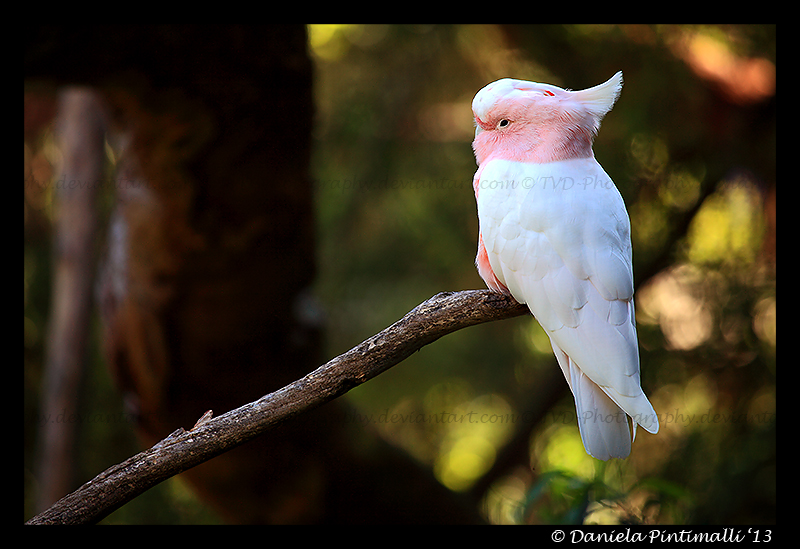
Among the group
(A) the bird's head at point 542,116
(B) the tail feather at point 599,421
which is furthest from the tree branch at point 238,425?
(A) the bird's head at point 542,116

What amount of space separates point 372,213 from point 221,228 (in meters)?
1.21

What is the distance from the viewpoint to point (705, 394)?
2506 millimetres

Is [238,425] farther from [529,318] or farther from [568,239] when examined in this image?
[529,318]

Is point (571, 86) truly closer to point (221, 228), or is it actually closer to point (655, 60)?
point (655, 60)

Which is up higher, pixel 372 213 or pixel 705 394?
pixel 372 213

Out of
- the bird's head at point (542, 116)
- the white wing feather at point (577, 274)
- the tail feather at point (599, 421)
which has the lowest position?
the tail feather at point (599, 421)

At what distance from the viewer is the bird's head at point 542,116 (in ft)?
4.14

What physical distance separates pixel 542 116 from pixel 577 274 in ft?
1.20

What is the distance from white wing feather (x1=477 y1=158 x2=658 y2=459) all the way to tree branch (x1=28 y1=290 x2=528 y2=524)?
0.23 metres

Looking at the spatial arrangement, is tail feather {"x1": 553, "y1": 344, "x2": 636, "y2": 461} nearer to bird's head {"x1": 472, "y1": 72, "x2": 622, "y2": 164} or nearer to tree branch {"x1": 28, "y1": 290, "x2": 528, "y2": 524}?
tree branch {"x1": 28, "y1": 290, "x2": 528, "y2": 524}

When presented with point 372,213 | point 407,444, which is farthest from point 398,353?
point 407,444

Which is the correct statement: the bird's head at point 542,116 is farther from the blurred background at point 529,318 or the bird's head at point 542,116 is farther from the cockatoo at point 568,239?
the blurred background at point 529,318

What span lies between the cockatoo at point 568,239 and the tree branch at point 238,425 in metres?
0.24

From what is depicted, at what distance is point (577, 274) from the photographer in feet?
4.04
